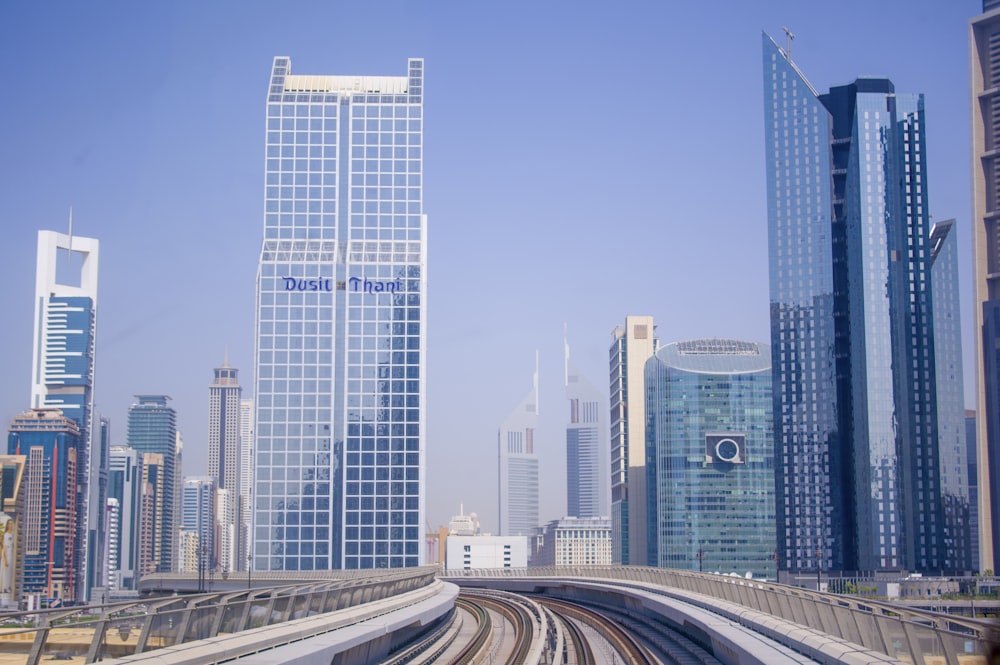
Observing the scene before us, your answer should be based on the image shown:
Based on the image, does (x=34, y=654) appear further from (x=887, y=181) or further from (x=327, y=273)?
(x=887, y=181)

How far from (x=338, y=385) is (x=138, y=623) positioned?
118 m

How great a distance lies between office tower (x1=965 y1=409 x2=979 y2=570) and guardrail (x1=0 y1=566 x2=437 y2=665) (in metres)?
126

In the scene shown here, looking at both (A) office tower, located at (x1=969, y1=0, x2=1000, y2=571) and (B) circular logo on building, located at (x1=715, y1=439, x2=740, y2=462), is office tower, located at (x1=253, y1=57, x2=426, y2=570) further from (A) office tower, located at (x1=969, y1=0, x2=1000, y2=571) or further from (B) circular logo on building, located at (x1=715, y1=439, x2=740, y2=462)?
(B) circular logo on building, located at (x1=715, y1=439, x2=740, y2=462)

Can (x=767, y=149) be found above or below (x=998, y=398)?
above

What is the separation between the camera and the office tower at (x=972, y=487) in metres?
140

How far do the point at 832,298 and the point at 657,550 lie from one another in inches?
2249

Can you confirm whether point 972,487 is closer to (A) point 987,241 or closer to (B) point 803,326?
(B) point 803,326

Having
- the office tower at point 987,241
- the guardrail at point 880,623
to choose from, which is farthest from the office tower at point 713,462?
the guardrail at point 880,623

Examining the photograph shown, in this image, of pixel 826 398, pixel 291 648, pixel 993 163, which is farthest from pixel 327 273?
pixel 291 648

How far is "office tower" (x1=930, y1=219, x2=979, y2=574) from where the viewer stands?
13812 centimetres

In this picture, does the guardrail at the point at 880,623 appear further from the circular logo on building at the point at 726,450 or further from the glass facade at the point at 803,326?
the circular logo on building at the point at 726,450

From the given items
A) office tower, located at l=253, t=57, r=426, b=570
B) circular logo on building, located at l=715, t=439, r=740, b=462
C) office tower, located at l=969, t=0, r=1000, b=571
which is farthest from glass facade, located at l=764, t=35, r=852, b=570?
office tower, located at l=253, t=57, r=426, b=570

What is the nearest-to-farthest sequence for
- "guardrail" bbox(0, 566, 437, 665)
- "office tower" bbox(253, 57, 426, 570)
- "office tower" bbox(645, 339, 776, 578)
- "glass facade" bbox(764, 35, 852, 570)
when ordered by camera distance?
"guardrail" bbox(0, 566, 437, 665)
"office tower" bbox(253, 57, 426, 570)
"glass facade" bbox(764, 35, 852, 570)
"office tower" bbox(645, 339, 776, 578)

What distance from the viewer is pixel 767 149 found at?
15762 centimetres
